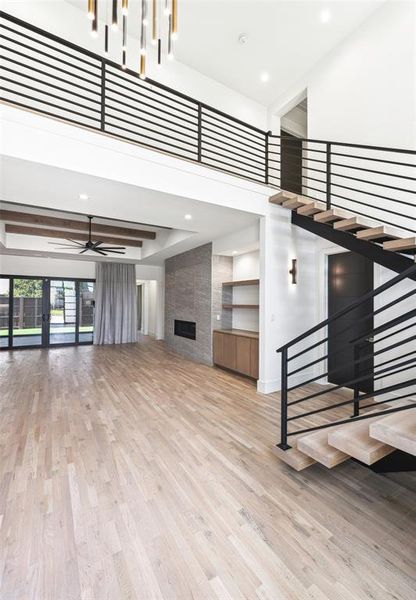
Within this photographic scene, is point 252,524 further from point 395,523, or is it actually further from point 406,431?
point 406,431

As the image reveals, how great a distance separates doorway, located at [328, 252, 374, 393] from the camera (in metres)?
4.32

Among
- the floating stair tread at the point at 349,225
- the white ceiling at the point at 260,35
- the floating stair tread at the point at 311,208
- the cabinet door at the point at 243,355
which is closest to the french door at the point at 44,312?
the cabinet door at the point at 243,355

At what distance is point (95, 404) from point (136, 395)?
64cm

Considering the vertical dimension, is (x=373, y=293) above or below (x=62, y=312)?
above

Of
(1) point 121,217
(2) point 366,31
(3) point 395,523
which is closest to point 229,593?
(3) point 395,523

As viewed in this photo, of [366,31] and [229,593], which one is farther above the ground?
[366,31]

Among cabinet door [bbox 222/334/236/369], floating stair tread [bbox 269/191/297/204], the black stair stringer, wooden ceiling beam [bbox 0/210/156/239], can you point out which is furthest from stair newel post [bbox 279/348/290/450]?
wooden ceiling beam [bbox 0/210/156/239]

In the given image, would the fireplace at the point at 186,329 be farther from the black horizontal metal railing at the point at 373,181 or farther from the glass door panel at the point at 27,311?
the glass door panel at the point at 27,311

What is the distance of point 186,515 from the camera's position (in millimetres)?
1875

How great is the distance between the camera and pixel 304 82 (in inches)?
223

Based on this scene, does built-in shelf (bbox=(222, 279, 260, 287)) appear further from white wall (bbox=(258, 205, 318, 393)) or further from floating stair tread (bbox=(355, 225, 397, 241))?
floating stair tread (bbox=(355, 225, 397, 241))

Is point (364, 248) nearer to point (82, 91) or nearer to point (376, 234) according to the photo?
point (376, 234)

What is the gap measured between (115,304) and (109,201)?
19.7 feet

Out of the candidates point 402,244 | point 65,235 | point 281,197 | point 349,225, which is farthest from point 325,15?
point 65,235
